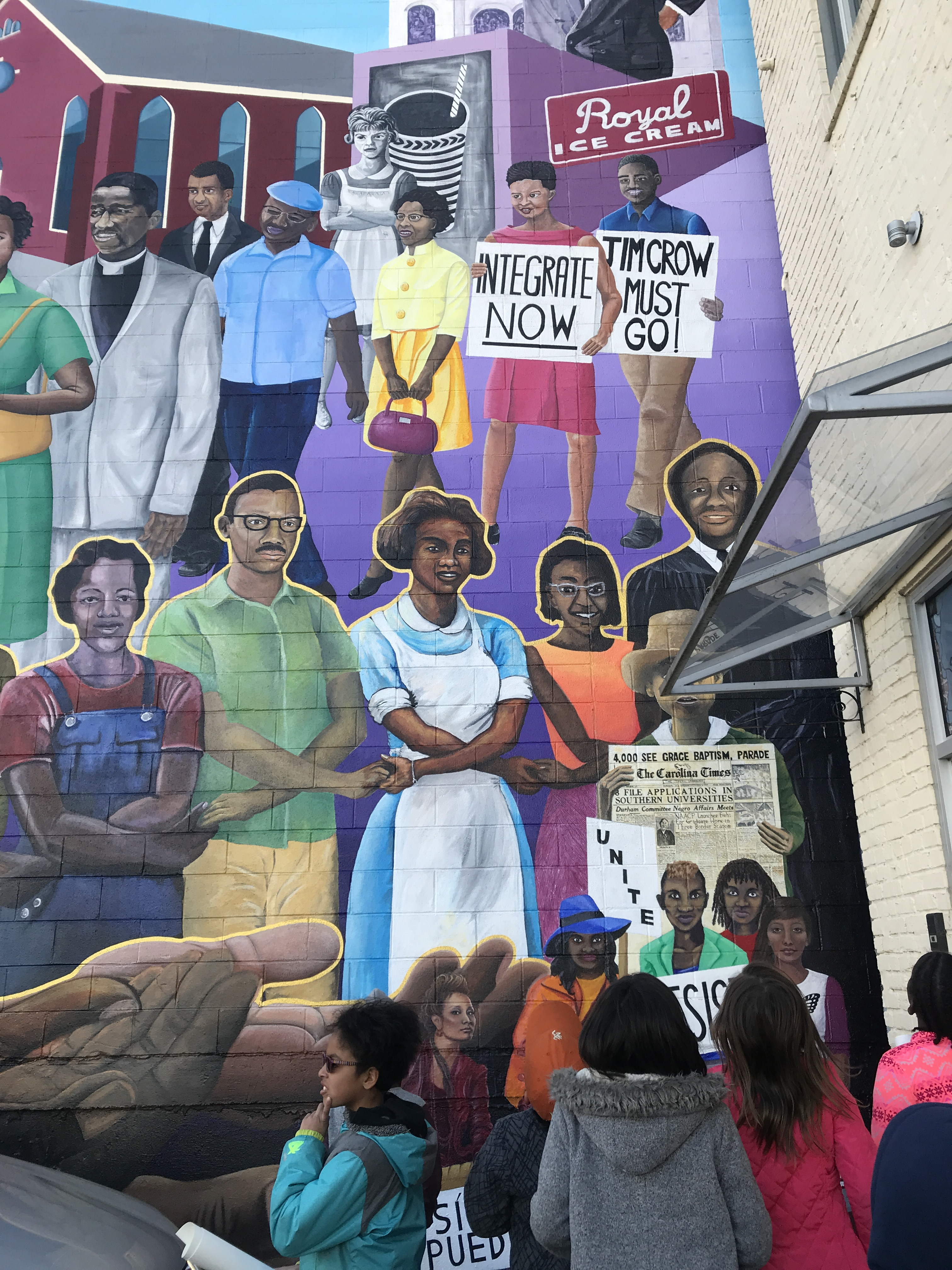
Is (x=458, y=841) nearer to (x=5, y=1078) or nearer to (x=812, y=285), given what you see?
(x=5, y=1078)

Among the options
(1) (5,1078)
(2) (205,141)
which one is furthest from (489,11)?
(1) (5,1078)

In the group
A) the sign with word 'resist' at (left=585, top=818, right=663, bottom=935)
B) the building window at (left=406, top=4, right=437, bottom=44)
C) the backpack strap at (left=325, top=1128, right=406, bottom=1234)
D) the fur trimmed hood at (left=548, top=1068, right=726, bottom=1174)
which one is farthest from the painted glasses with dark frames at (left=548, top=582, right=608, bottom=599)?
the building window at (left=406, top=4, right=437, bottom=44)

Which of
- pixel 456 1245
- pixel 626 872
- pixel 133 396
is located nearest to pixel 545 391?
pixel 133 396

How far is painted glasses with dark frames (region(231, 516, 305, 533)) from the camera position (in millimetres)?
5371

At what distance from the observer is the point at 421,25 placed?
6.13m

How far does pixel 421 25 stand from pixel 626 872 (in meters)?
5.27

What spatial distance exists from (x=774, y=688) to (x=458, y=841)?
1704 millimetres

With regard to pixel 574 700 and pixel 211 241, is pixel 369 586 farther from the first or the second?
pixel 211 241

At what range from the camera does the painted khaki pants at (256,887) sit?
4785 mm

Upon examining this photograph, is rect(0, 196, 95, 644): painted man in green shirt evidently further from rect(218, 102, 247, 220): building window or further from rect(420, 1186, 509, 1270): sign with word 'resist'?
rect(420, 1186, 509, 1270): sign with word 'resist'

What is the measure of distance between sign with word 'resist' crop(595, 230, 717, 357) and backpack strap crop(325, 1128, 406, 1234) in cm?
447

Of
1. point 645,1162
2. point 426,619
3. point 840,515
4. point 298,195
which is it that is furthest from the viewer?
point 298,195

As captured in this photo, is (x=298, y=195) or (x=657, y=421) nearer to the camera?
(x=657, y=421)

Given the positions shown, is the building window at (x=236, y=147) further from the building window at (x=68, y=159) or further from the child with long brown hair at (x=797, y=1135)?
the child with long brown hair at (x=797, y=1135)
